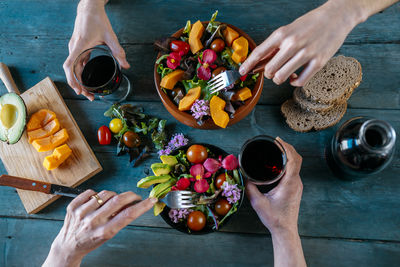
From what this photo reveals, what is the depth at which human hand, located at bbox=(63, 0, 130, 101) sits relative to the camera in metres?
1.12

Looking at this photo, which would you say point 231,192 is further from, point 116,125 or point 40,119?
point 40,119

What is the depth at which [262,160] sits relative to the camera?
41.1 inches

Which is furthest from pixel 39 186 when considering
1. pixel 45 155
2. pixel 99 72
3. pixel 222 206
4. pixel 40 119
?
pixel 222 206

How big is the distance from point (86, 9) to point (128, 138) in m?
0.54

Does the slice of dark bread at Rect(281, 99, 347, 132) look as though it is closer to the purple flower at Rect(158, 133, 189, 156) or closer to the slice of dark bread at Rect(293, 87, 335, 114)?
the slice of dark bread at Rect(293, 87, 335, 114)

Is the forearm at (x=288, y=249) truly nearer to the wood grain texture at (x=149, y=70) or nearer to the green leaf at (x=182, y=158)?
the green leaf at (x=182, y=158)

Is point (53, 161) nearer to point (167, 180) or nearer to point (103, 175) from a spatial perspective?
point (103, 175)

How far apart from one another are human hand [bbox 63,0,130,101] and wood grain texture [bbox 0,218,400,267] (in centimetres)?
65

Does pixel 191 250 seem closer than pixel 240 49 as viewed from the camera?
No

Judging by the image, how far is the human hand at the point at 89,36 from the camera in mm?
1124

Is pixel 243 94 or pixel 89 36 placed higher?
pixel 89 36

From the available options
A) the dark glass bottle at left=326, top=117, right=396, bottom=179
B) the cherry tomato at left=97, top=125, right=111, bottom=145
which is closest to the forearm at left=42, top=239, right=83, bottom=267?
the cherry tomato at left=97, top=125, right=111, bottom=145

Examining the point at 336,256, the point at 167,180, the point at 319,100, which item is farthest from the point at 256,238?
the point at 319,100

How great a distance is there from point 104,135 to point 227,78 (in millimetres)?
585
